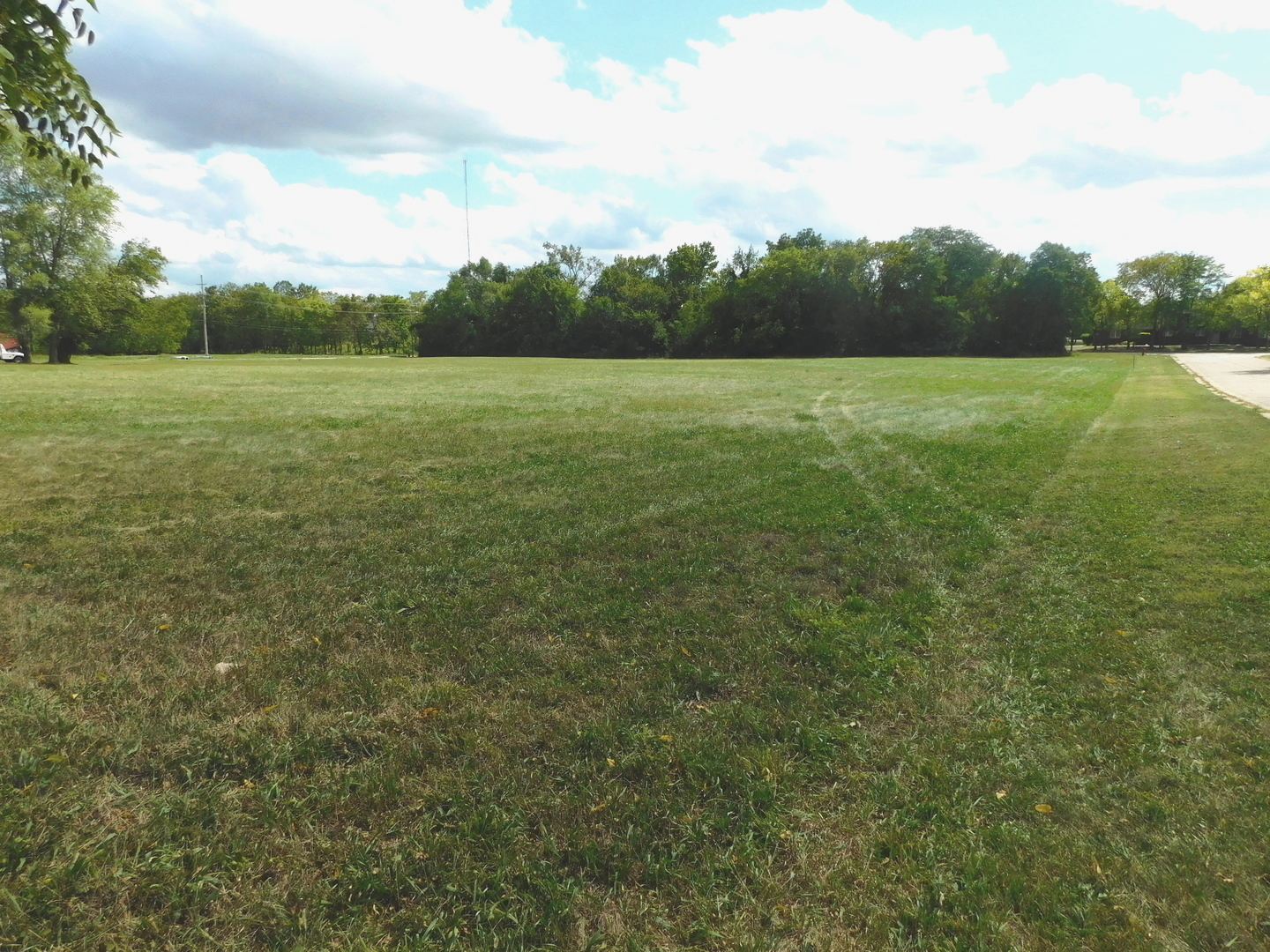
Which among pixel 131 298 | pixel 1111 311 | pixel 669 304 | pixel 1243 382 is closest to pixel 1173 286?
pixel 1111 311

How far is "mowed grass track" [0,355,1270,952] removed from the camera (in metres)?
2.79

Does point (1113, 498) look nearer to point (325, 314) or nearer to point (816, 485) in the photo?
point (816, 485)

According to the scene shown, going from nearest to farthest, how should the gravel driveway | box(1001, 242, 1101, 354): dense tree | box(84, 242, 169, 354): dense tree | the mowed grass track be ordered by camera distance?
1. the mowed grass track
2. the gravel driveway
3. box(84, 242, 169, 354): dense tree
4. box(1001, 242, 1101, 354): dense tree

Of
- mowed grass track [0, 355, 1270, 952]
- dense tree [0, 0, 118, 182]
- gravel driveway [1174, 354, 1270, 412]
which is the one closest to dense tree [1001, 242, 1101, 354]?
gravel driveway [1174, 354, 1270, 412]

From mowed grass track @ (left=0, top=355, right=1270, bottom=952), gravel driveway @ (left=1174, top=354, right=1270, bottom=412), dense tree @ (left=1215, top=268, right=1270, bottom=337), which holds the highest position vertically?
dense tree @ (left=1215, top=268, right=1270, bottom=337)

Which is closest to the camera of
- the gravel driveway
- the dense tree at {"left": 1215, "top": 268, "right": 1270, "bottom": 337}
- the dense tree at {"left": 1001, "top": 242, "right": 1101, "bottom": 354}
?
the gravel driveway

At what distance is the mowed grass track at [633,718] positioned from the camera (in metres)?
2.79

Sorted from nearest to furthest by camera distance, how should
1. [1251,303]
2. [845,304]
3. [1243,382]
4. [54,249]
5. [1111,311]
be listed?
[1243,382] < [1251,303] < [54,249] < [845,304] < [1111,311]

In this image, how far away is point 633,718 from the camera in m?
4.08

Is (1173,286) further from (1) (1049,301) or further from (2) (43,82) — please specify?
(2) (43,82)

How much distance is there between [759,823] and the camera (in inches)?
127

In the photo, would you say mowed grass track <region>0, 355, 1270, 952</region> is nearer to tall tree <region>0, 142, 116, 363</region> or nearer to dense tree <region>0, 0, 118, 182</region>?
dense tree <region>0, 0, 118, 182</region>

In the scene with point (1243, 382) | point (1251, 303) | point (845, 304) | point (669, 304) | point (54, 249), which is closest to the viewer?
point (1243, 382)

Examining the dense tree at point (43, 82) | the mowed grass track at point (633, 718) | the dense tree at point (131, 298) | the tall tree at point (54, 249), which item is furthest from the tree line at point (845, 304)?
the dense tree at point (43, 82)
